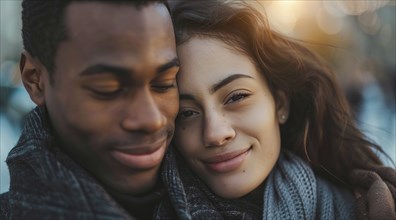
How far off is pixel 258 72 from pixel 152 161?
629mm

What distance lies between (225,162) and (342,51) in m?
9.17

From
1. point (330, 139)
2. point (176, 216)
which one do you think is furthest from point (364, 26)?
point (176, 216)

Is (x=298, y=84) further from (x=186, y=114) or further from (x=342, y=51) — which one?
(x=342, y=51)

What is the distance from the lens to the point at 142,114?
1.42 meters

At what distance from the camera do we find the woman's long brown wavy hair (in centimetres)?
196

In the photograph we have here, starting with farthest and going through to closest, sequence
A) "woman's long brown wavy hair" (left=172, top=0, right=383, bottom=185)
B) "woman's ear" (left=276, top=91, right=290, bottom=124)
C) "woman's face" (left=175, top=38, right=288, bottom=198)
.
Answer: "woman's ear" (left=276, top=91, right=290, bottom=124) → "woman's long brown wavy hair" (left=172, top=0, right=383, bottom=185) → "woman's face" (left=175, top=38, right=288, bottom=198)

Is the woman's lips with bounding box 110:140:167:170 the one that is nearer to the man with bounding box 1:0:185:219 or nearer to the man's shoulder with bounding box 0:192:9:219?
the man with bounding box 1:0:185:219

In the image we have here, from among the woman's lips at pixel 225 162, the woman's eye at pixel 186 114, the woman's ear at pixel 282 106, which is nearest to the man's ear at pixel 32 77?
the woman's eye at pixel 186 114

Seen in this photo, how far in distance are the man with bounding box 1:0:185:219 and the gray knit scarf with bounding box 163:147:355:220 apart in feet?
0.47

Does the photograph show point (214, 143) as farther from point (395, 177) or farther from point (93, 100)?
point (395, 177)

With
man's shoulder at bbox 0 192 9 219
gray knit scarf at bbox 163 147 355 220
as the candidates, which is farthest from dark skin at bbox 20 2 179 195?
man's shoulder at bbox 0 192 9 219

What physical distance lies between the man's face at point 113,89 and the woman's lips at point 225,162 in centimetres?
32

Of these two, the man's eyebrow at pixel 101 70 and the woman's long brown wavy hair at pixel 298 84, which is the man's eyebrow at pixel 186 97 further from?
the man's eyebrow at pixel 101 70

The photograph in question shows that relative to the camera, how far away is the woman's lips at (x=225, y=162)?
5.86 feet
